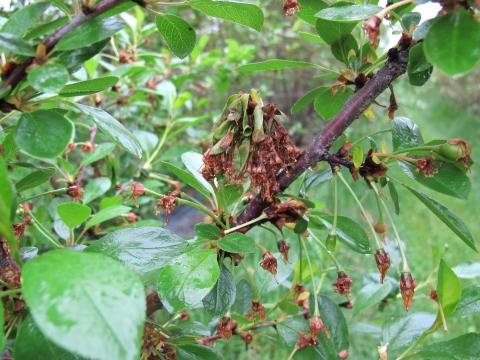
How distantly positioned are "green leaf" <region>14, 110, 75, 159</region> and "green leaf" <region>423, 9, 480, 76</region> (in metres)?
0.34

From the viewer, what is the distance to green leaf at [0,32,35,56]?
415mm

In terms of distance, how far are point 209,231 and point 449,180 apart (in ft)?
1.03

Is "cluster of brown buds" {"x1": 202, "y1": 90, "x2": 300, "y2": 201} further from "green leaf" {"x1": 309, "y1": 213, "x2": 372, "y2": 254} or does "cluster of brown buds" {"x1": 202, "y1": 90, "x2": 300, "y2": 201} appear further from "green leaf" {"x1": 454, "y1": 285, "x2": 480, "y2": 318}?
"green leaf" {"x1": 454, "y1": 285, "x2": 480, "y2": 318}

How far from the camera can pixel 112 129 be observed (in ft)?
1.72

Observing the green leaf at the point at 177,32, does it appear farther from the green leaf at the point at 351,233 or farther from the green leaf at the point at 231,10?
the green leaf at the point at 351,233

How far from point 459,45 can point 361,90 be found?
205 millimetres

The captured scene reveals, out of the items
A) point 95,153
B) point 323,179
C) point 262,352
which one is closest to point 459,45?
point 323,179

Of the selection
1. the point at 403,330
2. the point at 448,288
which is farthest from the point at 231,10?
the point at 403,330

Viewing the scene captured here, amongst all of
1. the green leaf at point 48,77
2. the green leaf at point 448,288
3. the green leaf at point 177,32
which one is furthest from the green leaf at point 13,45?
the green leaf at point 448,288

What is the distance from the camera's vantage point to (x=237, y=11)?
53 cm

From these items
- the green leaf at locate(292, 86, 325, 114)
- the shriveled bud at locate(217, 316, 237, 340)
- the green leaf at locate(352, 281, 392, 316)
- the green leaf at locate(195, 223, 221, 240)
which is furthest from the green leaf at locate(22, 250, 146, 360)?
the green leaf at locate(352, 281, 392, 316)

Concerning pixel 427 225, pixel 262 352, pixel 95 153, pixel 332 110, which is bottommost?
pixel 427 225

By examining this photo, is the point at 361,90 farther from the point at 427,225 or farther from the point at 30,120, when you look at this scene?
the point at 427,225

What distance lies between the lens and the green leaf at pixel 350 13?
0.50 metres
